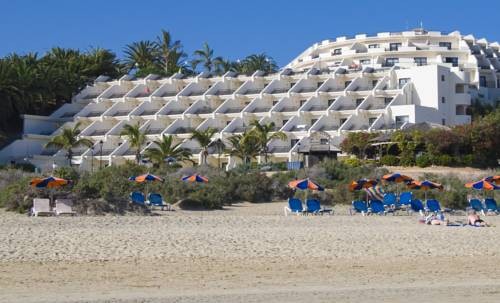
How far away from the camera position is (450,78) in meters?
65.3

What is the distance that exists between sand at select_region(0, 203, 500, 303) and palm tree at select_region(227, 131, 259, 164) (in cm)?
3154

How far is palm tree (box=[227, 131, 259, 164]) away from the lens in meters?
56.9

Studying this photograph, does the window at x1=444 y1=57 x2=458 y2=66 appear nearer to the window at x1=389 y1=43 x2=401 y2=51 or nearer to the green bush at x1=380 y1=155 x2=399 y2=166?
the window at x1=389 y1=43 x2=401 y2=51

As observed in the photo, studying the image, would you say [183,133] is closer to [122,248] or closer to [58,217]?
[58,217]

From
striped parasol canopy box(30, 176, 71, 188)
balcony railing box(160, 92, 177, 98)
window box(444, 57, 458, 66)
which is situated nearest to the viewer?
striped parasol canopy box(30, 176, 71, 188)

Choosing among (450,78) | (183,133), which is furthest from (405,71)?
(183,133)

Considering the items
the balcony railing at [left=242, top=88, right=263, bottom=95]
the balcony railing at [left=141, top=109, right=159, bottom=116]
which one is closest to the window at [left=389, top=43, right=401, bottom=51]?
the balcony railing at [left=242, top=88, right=263, bottom=95]

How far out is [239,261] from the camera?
54.6 ft

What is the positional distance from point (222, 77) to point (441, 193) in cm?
4179

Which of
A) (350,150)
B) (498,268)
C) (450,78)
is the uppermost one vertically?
(450,78)

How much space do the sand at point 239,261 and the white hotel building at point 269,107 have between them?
31.6 m

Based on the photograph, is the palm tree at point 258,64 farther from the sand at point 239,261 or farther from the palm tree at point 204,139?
the sand at point 239,261

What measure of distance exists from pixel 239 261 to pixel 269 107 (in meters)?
52.5

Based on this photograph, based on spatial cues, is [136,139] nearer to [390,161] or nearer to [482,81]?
[390,161]
